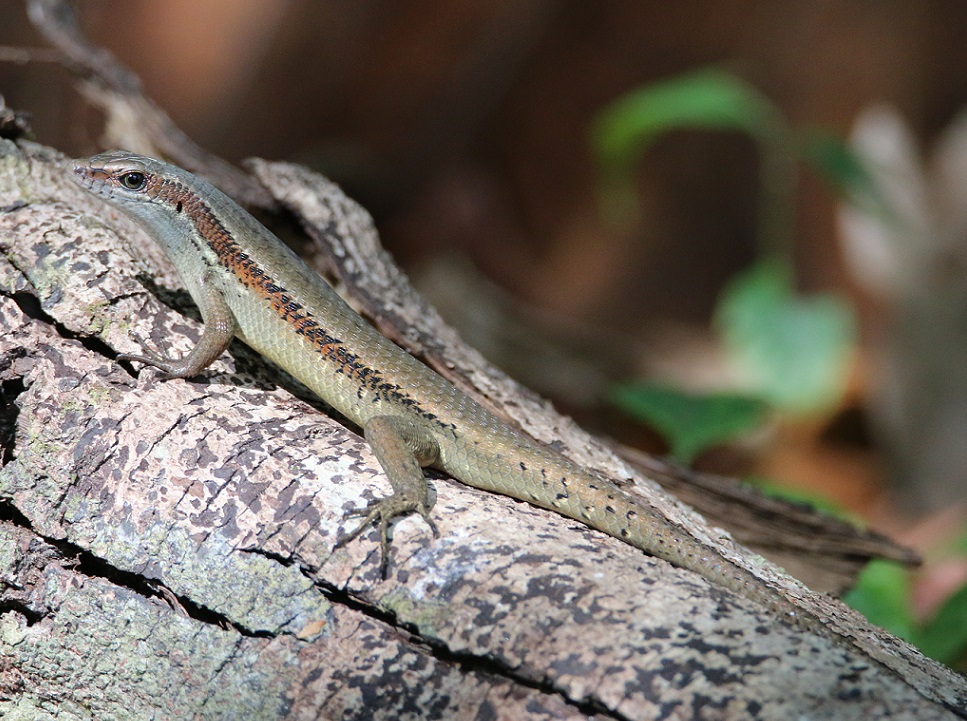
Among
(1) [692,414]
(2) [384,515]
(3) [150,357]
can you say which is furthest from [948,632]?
(3) [150,357]

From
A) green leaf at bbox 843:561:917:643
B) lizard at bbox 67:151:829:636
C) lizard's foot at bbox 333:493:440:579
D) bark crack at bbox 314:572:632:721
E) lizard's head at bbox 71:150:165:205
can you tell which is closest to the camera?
bark crack at bbox 314:572:632:721

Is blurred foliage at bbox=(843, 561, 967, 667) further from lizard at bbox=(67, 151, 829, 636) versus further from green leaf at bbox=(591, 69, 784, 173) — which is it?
green leaf at bbox=(591, 69, 784, 173)

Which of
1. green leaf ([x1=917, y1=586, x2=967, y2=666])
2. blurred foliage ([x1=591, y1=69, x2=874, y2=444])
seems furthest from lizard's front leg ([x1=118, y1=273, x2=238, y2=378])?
blurred foliage ([x1=591, y1=69, x2=874, y2=444])

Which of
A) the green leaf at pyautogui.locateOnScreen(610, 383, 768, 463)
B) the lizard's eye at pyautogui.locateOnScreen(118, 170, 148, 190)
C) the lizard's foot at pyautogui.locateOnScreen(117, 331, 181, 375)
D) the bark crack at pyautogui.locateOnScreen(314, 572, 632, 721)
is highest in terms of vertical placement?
the green leaf at pyautogui.locateOnScreen(610, 383, 768, 463)

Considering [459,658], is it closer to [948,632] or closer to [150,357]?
[150,357]

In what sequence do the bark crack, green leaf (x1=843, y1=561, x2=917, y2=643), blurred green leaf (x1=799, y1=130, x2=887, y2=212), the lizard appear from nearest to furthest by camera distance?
the bark crack, the lizard, green leaf (x1=843, y1=561, x2=917, y2=643), blurred green leaf (x1=799, y1=130, x2=887, y2=212)

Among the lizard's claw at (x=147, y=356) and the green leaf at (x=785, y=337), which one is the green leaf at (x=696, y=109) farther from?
the lizard's claw at (x=147, y=356)

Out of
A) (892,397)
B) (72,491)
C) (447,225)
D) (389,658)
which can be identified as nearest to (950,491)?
(892,397)

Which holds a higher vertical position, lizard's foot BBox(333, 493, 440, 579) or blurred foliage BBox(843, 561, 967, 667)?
blurred foliage BBox(843, 561, 967, 667)
